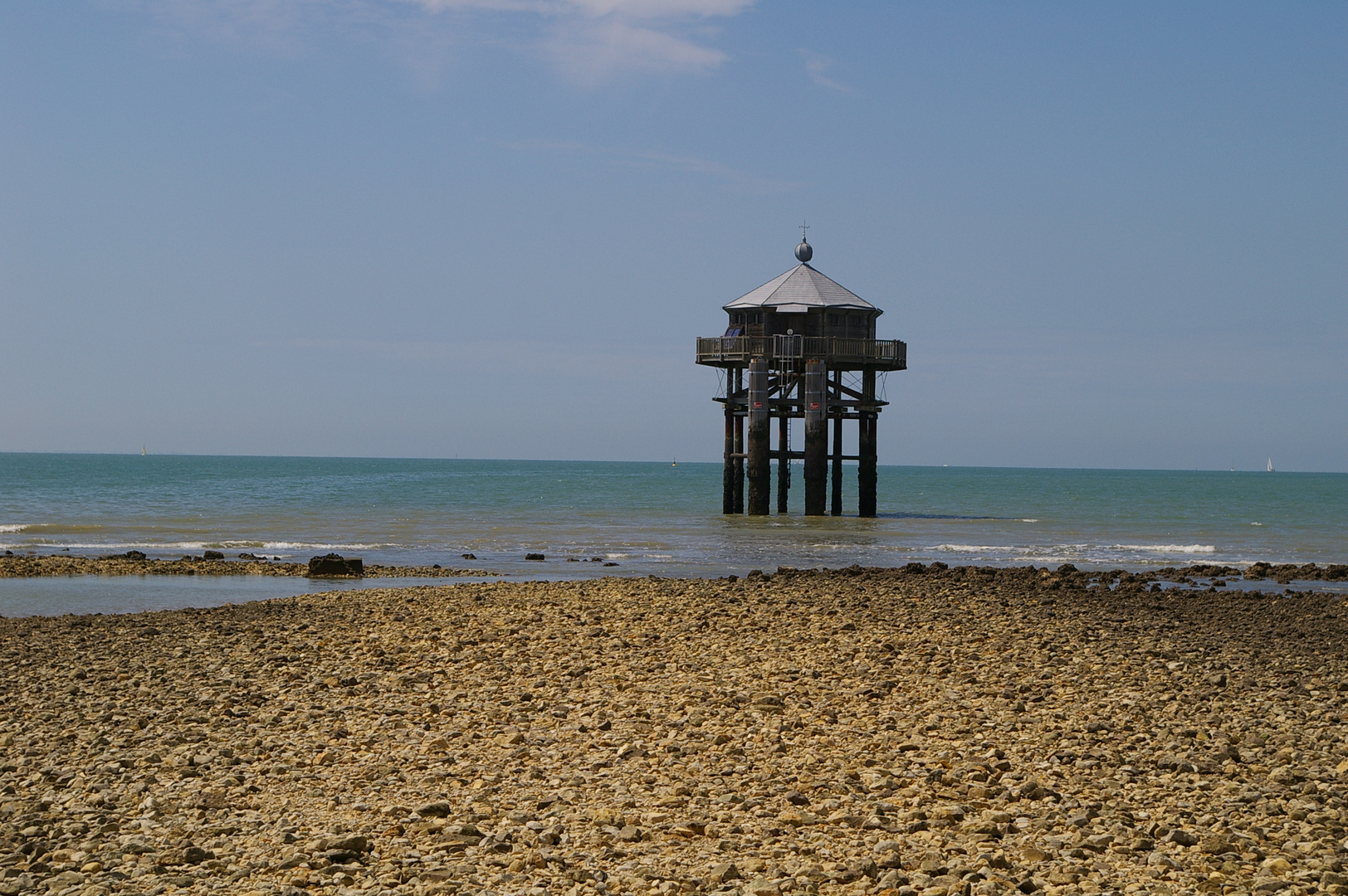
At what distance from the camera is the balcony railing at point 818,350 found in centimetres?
3762

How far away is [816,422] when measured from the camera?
37.7 m

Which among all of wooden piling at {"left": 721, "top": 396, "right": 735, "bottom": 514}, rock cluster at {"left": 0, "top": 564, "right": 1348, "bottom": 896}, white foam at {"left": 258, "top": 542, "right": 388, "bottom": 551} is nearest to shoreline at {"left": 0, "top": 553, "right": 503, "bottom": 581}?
white foam at {"left": 258, "top": 542, "right": 388, "bottom": 551}

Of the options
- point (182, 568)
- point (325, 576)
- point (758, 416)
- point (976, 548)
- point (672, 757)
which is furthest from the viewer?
point (758, 416)

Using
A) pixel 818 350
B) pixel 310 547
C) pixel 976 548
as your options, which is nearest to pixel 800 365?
pixel 818 350

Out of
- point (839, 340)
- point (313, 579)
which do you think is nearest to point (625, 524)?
point (839, 340)

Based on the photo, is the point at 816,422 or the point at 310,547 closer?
the point at 310,547

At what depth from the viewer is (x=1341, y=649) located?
13641mm

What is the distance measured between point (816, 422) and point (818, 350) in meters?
2.24

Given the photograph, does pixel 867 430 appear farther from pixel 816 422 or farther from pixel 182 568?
pixel 182 568

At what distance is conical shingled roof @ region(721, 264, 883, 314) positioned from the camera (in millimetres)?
38312

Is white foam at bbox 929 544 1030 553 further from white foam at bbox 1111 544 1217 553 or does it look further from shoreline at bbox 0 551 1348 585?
shoreline at bbox 0 551 1348 585

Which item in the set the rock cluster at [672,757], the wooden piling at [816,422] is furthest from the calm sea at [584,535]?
the rock cluster at [672,757]

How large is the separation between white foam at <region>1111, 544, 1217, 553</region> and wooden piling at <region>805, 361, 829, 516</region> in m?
8.92

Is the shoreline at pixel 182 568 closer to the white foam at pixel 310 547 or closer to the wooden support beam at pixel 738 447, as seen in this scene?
the white foam at pixel 310 547
